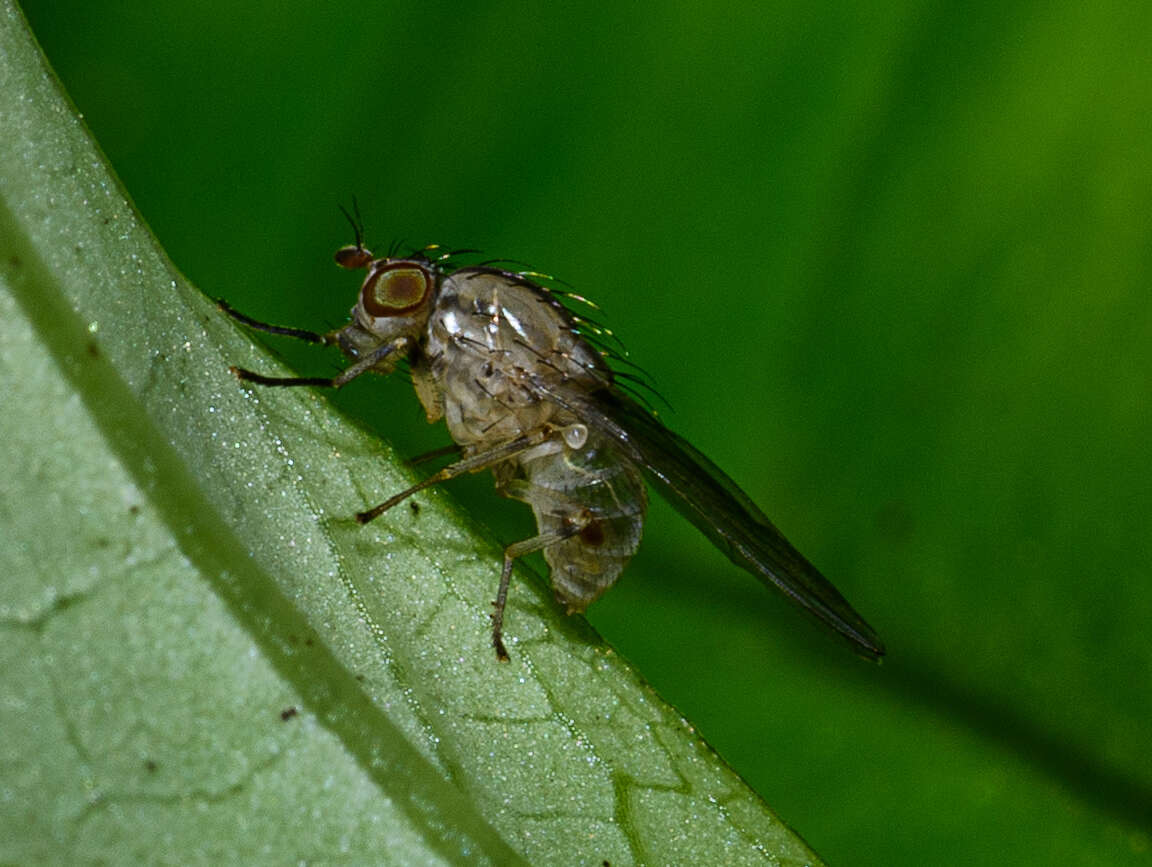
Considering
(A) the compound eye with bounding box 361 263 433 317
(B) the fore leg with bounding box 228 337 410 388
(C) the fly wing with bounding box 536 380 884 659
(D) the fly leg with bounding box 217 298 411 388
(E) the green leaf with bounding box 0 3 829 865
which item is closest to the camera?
(E) the green leaf with bounding box 0 3 829 865

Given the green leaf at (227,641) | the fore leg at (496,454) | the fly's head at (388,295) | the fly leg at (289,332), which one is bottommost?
the fore leg at (496,454)

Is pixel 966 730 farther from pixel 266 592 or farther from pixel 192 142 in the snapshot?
pixel 192 142

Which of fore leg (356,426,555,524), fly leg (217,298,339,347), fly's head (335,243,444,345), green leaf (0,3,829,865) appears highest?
green leaf (0,3,829,865)

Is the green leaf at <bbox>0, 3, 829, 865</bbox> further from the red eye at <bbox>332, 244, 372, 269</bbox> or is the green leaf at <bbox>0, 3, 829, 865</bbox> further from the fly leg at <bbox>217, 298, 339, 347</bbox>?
the red eye at <bbox>332, 244, 372, 269</bbox>

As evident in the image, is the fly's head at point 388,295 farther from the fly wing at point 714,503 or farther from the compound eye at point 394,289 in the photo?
the fly wing at point 714,503

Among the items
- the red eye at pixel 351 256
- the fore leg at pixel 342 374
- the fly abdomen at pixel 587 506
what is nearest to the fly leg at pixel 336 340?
the fore leg at pixel 342 374

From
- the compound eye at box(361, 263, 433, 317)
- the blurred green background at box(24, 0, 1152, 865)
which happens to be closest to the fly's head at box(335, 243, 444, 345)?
the compound eye at box(361, 263, 433, 317)

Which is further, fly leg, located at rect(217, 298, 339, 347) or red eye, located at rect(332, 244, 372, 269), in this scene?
red eye, located at rect(332, 244, 372, 269)
